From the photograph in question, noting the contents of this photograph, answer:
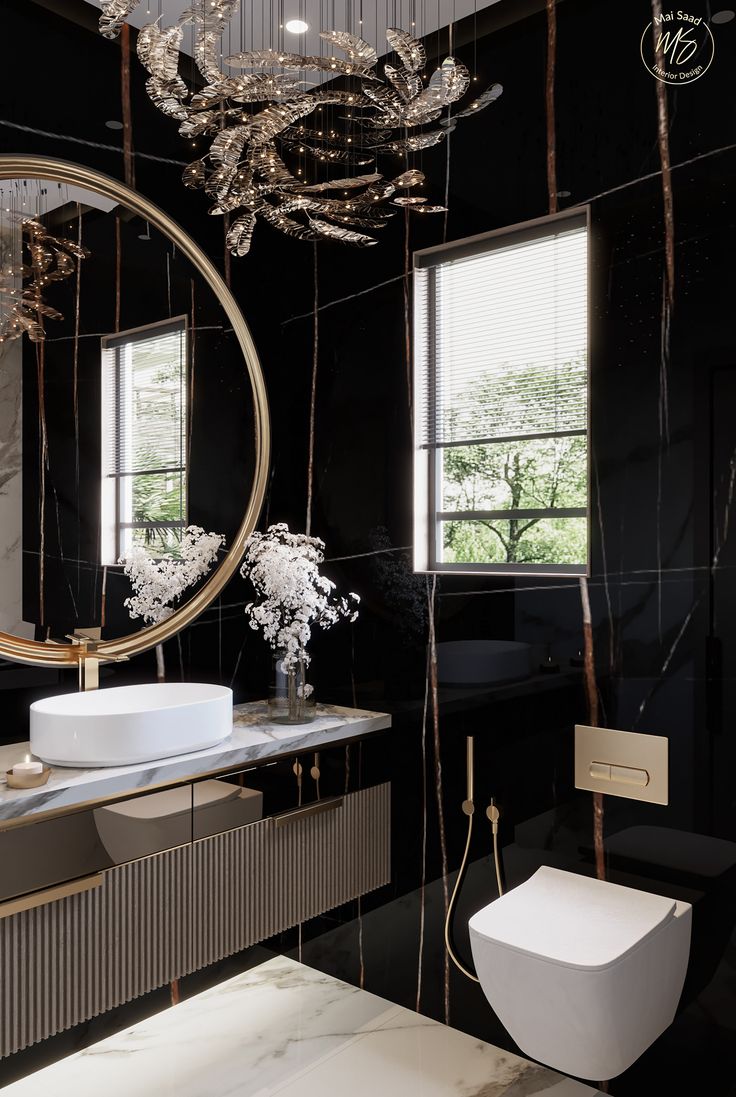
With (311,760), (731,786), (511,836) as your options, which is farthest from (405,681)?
(731,786)

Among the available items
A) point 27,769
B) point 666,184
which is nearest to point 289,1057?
point 27,769

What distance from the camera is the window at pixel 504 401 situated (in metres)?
2.46

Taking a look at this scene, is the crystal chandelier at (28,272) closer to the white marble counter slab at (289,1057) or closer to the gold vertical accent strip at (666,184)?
the gold vertical accent strip at (666,184)

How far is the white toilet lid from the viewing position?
6.04 ft

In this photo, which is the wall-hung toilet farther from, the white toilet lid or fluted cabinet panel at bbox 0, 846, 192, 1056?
fluted cabinet panel at bbox 0, 846, 192, 1056

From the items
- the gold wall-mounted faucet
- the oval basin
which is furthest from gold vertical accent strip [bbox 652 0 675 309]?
the gold wall-mounted faucet

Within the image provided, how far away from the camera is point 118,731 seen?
2.04 metres

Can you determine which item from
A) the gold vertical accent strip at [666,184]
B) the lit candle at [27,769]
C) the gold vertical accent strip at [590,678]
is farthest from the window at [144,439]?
the gold vertical accent strip at [666,184]

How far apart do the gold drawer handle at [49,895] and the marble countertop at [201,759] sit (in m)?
0.18

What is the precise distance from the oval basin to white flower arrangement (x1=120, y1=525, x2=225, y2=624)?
2.85 ft

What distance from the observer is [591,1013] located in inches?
70.4

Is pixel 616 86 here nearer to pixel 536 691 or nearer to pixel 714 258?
pixel 714 258

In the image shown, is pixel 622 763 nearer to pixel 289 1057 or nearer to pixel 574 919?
pixel 574 919

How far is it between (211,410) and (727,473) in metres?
1.71
